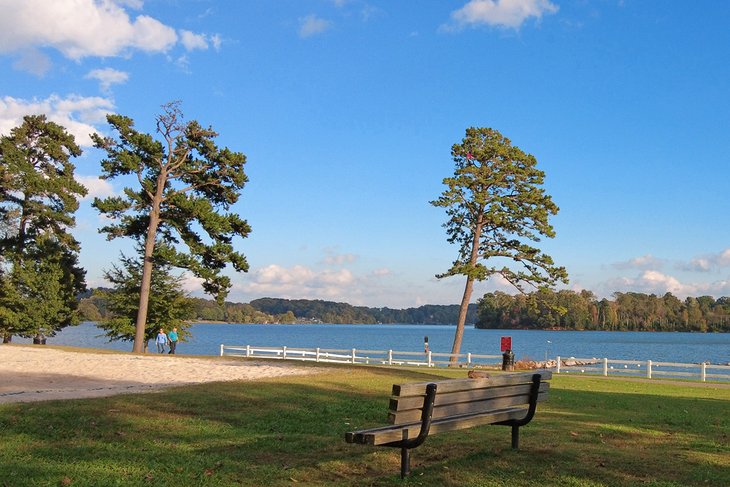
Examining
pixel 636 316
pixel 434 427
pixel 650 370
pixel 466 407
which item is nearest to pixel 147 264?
pixel 650 370

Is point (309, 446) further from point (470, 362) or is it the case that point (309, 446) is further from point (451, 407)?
point (470, 362)

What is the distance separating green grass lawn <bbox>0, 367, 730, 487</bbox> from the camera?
22.9 ft

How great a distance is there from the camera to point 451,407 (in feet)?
24.7

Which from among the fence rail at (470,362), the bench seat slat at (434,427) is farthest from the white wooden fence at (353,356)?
the bench seat slat at (434,427)

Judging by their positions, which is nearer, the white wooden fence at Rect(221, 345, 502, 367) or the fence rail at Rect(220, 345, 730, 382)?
the fence rail at Rect(220, 345, 730, 382)

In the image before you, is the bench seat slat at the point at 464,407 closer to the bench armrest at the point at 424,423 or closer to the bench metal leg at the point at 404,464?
the bench armrest at the point at 424,423

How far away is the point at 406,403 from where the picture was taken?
685 centimetres

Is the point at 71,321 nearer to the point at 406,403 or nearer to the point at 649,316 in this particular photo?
the point at 406,403

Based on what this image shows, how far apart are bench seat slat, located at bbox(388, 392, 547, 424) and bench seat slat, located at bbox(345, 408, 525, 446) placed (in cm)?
6

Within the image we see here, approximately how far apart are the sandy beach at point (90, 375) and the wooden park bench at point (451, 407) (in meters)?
8.71

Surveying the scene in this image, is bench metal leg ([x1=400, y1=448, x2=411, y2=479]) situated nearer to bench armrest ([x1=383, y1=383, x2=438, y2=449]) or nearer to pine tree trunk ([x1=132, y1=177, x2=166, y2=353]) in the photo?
bench armrest ([x1=383, y1=383, x2=438, y2=449])

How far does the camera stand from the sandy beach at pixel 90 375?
14820mm

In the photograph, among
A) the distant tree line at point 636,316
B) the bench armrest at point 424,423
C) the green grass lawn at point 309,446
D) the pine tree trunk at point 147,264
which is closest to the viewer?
the bench armrest at point 424,423

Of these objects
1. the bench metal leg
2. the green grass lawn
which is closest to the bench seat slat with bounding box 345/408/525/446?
the bench metal leg
